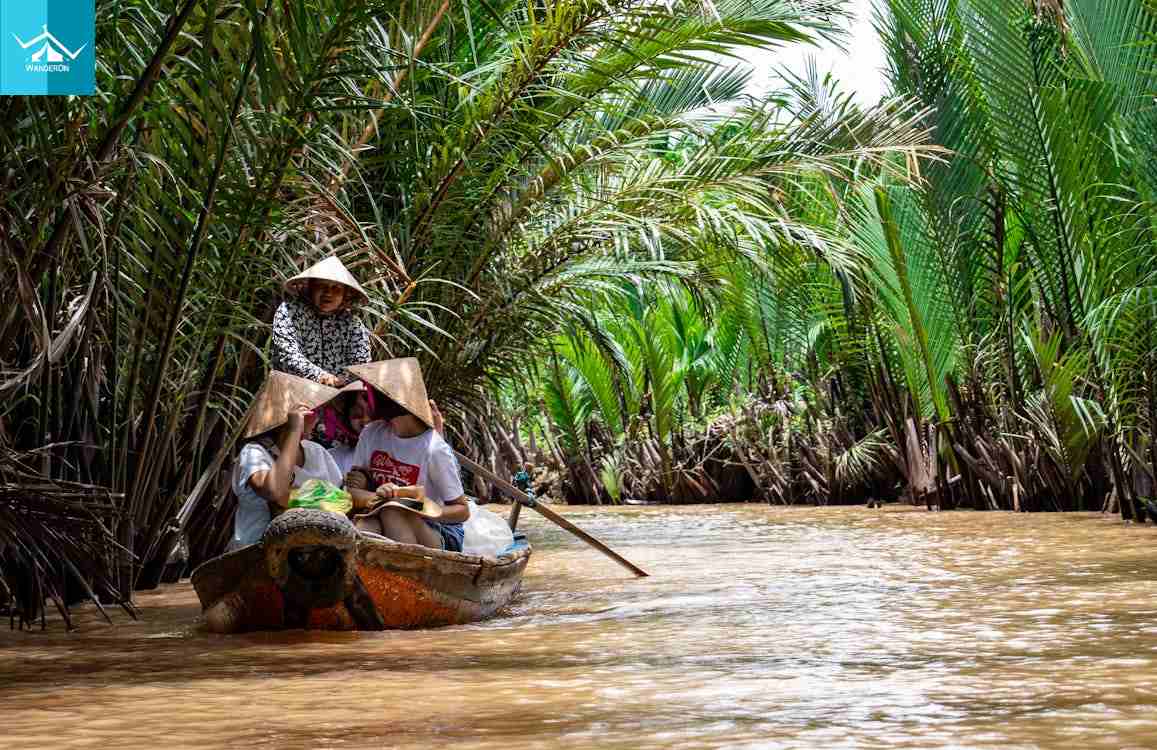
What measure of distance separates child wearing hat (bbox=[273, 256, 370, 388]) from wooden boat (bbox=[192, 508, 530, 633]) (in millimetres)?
1065

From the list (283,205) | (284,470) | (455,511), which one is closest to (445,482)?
(455,511)

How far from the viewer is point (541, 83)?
8742 millimetres

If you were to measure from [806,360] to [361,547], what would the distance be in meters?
11.5

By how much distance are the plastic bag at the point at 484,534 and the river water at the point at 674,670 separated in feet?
1.03

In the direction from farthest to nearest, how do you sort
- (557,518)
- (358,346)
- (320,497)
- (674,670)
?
(557,518) → (358,346) → (320,497) → (674,670)

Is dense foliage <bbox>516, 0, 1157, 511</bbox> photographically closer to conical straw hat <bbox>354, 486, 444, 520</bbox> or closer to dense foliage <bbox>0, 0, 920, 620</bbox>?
dense foliage <bbox>0, 0, 920, 620</bbox>

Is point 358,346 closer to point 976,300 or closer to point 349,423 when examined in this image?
point 349,423

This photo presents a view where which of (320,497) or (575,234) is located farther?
(575,234)

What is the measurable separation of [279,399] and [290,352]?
0.71 m

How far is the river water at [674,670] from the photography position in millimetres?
3508

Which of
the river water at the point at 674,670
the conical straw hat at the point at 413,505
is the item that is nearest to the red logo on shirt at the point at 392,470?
the conical straw hat at the point at 413,505

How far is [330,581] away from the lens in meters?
5.46

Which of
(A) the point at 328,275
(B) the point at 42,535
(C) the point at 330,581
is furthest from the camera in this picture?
(A) the point at 328,275

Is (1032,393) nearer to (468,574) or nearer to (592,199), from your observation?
(592,199)
